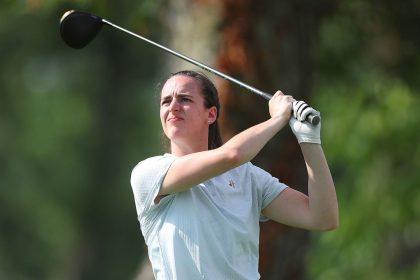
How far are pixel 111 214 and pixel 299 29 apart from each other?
21.3 meters

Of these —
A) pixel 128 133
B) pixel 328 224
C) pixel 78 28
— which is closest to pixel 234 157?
pixel 328 224

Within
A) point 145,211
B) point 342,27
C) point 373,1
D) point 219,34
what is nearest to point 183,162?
point 145,211

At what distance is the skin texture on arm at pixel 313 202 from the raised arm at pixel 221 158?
0.63ft

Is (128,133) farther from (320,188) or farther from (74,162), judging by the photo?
(320,188)

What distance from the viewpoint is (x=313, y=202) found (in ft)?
24.8

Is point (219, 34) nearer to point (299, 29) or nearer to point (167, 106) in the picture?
point (299, 29)

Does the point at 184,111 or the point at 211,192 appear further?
the point at 184,111

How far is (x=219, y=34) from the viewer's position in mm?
12859

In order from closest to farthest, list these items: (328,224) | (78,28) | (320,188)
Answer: (320,188) → (328,224) → (78,28)

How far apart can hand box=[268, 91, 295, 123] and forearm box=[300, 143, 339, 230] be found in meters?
0.16

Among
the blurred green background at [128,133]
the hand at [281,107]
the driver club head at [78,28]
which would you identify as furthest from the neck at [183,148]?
the blurred green background at [128,133]

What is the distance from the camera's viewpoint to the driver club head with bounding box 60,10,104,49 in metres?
8.66

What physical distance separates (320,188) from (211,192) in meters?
0.51

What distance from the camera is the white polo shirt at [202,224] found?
7.17 m
